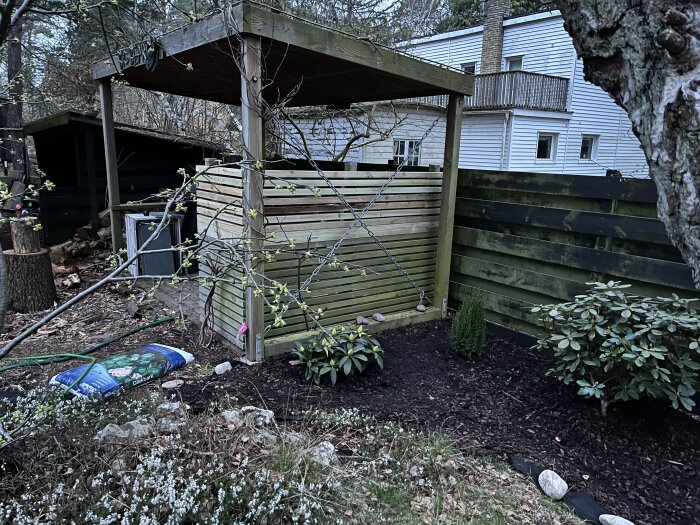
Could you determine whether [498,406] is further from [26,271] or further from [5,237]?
[5,237]

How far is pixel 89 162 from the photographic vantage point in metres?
7.21

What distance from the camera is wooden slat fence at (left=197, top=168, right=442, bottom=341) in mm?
3760

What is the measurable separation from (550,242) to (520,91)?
44.9ft

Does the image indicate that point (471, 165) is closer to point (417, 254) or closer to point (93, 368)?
point (417, 254)

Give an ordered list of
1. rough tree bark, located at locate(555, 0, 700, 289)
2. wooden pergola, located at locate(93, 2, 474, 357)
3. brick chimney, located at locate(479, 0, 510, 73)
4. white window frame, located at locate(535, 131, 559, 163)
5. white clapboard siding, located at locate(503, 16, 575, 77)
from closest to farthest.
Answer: rough tree bark, located at locate(555, 0, 700, 289)
wooden pergola, located at locate(93, 2, 474, 357)
white clapboard siding, located at locate(503, 16, 575, 77)
white window frame, located at locate(535, 131, 559, 163)
brick chimney, located at locate(479, 0, 510, 73)

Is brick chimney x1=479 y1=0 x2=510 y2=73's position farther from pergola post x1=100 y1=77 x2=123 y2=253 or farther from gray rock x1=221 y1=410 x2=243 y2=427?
gray rock x1=221 y1=410 x2=243 y2=427

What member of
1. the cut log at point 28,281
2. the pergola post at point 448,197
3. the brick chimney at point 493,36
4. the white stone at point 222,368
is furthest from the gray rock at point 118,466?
the brick chimney at point 493,36

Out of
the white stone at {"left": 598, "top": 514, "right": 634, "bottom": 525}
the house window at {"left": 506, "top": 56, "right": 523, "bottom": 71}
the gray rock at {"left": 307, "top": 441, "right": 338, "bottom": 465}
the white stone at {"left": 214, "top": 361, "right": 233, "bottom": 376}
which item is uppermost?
the house window at {"left": 506, "top": 56, "right": 523, "bottom": 71}

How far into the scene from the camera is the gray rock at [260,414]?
2749 mm

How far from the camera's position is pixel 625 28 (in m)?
1.33

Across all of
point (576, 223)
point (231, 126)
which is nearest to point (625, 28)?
point (576, 223)

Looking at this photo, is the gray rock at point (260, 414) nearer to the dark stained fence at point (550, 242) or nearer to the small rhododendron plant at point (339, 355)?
the small rhododendron plant at point (339, 355)

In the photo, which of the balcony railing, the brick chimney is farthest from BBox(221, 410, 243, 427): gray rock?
the brick chimney

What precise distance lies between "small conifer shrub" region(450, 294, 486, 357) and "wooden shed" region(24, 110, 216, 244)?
4.91 m
